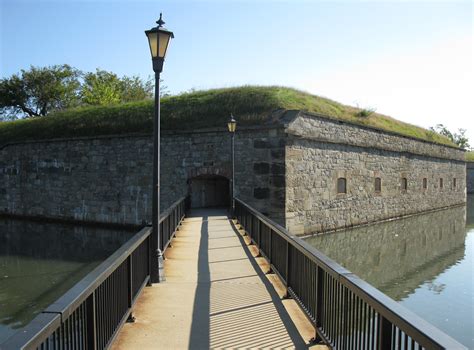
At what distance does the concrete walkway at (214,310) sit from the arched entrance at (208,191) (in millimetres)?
9394

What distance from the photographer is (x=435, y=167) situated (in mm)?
27109

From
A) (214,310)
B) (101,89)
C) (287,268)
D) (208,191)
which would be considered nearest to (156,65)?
(287,268)

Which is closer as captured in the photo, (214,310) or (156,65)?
(214,310)

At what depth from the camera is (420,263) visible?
531 inches

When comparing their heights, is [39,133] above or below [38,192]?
above

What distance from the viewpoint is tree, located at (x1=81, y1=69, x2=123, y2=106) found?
1491 inches

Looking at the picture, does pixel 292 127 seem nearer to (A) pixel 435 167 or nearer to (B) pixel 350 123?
(B) pixel 350 123

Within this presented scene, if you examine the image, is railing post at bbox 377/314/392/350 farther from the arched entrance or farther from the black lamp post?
the arched entrance

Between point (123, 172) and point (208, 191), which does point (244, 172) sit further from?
point (123, 172)

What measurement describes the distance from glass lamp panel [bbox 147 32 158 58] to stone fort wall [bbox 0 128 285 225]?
927 cm

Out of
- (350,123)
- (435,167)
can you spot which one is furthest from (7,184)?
(435,167)

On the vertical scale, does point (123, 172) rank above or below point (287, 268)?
above

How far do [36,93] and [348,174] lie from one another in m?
37.9

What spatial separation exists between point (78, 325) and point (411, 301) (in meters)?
8.06
